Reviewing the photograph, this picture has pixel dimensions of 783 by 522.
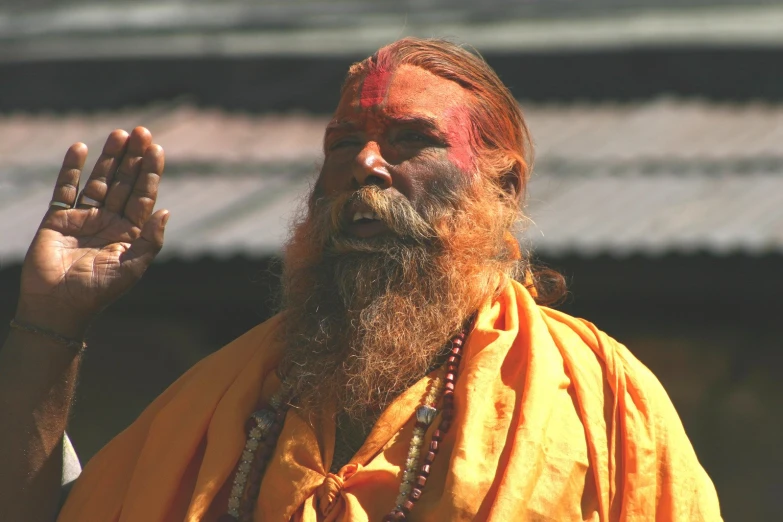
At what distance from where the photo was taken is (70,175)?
9.89ft

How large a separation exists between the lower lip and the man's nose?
0.31 feet

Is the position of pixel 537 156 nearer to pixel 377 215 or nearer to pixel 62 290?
pixel 377 215

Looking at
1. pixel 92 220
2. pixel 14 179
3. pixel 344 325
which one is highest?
pixel 92 220

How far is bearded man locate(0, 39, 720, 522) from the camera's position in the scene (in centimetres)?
266

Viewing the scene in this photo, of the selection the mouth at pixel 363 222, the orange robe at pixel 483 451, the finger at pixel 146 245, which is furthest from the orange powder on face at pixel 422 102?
the finger at pixel 146 245

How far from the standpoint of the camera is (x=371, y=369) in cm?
295

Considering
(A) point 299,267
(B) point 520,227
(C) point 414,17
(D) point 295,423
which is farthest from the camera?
(C) point 414,17

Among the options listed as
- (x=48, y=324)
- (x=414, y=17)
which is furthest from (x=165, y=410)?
(x=414, y=17)

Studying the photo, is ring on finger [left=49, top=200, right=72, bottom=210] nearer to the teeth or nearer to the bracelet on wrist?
the bracelet on wrist

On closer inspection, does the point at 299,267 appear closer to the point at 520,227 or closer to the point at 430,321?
the point at 430,321

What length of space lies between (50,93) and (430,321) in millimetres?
4538

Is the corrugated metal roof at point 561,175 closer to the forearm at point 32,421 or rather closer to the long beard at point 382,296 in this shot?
the long beard at point 382,296

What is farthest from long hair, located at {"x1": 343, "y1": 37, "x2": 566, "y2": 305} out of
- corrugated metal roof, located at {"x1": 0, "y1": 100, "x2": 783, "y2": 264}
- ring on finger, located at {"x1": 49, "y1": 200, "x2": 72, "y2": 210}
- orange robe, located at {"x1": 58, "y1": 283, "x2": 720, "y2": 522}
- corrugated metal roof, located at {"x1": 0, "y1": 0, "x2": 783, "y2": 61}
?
corrugated metal roof, located at {"x1": 0, "y1": 0, "x2": 783, "y2": 61}

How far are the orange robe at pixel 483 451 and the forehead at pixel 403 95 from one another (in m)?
0.54
